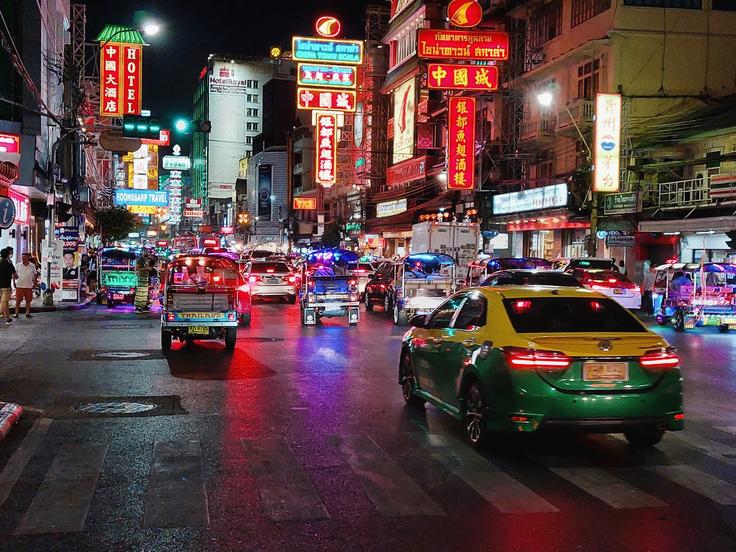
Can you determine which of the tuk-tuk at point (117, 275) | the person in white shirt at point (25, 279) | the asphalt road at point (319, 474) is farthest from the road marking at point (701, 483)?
the tuk-tuk at point (117, 275)

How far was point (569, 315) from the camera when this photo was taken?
8484mm

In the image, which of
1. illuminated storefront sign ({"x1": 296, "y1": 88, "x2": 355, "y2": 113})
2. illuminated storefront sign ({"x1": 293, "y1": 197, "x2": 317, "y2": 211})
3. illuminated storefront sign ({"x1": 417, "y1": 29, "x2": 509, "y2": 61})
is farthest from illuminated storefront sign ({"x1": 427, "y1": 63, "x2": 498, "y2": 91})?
illuminated storefront sign ({"x1": 293, "y1": 197, "x2": 317, "y2": 211})

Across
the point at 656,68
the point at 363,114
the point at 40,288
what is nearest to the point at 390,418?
the point at 40,288

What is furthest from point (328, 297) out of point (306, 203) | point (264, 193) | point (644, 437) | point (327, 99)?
point (264, 193)

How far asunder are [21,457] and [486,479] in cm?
426

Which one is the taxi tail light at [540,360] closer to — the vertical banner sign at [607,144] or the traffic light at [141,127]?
the traffic light at [141,127]

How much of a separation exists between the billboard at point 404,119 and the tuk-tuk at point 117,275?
1159 inches

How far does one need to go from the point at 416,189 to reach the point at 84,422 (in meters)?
47.3

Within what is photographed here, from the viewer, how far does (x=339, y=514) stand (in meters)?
6.12

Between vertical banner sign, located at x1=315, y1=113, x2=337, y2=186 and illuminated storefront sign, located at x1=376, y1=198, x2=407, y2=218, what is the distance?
4.56 meters

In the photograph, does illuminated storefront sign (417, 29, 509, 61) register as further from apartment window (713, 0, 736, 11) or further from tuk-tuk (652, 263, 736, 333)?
tuk-tuk (652, 263, 736, 333)

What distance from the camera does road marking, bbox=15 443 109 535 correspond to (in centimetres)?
583

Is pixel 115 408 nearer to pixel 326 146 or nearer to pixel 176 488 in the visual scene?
pixel 176 488

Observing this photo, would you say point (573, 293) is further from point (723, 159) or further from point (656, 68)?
point (656, 68)
